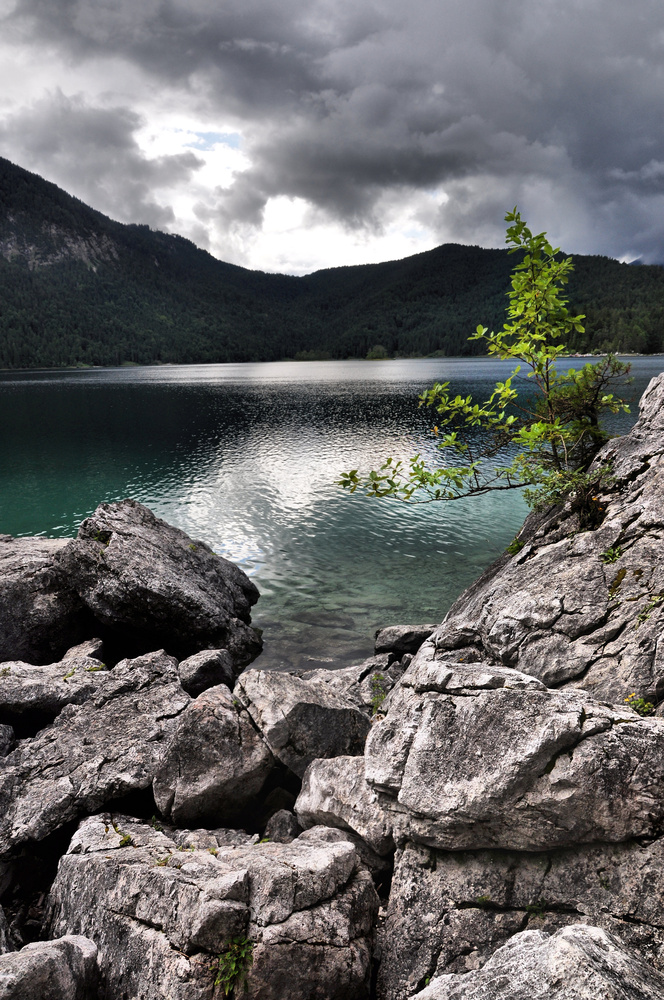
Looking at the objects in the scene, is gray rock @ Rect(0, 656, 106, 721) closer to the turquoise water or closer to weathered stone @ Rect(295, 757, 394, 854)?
weathered stone @ Rect(295, 757, 394, 854)

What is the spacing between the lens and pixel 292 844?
6.45 metres

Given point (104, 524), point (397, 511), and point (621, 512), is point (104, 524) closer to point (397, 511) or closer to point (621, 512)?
point (621, 512)

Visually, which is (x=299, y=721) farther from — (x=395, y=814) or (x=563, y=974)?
(x=563, y=974)

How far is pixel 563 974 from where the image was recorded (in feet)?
11.9

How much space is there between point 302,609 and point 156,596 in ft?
25.6

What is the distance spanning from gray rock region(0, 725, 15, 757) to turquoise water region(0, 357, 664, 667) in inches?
351

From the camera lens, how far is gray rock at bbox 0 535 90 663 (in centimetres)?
1578

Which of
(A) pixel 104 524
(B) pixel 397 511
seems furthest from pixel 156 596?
(B) pixel 397 511

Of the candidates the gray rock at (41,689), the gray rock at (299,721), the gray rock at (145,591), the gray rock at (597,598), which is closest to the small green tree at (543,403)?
the gray rock at (597,598)

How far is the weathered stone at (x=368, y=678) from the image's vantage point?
41.3ft

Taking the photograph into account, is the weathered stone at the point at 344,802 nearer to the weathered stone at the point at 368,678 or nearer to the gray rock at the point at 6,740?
the weathered stone at the point at 368,678

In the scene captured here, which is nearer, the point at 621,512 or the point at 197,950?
the point at 197,950

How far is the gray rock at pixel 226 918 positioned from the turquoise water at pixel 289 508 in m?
11.6

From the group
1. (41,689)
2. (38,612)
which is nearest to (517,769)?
(41,689)
